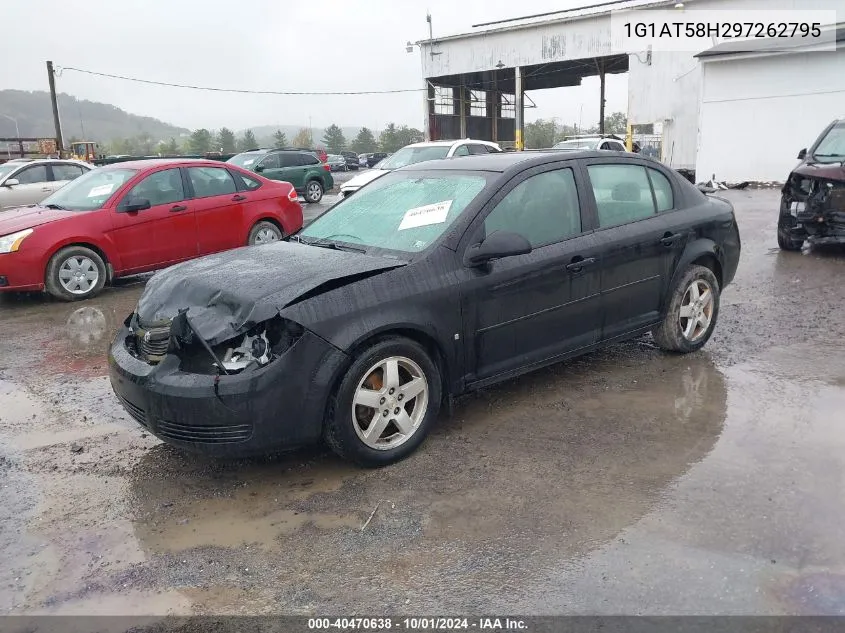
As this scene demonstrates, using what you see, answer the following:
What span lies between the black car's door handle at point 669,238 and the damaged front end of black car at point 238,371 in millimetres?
2377

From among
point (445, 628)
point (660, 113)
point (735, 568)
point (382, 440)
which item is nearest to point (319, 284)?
point (382, 440)

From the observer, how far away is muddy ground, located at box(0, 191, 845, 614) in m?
2.75

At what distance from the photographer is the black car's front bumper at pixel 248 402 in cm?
329

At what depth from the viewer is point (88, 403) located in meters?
4.86

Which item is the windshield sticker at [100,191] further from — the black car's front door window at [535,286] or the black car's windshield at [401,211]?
the black car's front door window at [535,286]

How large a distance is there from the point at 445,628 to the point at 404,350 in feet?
4.86

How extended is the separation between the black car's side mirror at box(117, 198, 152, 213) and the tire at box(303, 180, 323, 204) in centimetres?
1186

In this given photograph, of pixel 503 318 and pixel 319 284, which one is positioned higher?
pixel 319 284

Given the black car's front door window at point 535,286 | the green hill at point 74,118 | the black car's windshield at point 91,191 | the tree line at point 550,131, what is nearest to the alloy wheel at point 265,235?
the black car's windshield at point 91,191

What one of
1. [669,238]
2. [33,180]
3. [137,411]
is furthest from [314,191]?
[137,411]

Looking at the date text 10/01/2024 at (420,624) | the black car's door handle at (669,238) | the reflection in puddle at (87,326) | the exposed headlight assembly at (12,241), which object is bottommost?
the date text 10/01/2024 at (420,624)

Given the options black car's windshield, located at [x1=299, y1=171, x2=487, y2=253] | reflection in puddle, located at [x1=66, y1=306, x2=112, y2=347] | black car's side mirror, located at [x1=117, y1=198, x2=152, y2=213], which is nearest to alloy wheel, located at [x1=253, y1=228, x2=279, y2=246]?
black car's side mirror, located at [x1=117, y1=198, x2=152, y2=213]

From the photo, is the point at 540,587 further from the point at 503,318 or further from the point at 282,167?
the point at 282,167

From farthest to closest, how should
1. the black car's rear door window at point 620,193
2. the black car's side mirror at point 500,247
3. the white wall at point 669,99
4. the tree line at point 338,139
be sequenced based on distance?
1. the tree line at point 338,139
2. the white wall at point 669,99
3. the black car's rear door window at point 620,193
4. the black car's side mirror at point 500,247
